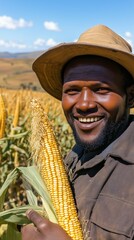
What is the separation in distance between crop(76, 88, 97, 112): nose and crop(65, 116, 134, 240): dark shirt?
228 millimetres

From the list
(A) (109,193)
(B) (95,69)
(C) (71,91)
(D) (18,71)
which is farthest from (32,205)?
(D) (18,71)

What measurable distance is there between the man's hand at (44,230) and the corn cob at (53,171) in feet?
0.28

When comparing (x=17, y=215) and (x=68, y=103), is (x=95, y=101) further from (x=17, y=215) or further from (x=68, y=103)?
(x=17, y=215)

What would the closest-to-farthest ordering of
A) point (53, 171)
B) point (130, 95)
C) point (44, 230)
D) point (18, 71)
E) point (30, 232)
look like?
1. point (44, 230)
2. point (30, 232)
3. point (53, 171)
4. point (130, 95)
5. point (18, 71)

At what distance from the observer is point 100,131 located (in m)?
2.32

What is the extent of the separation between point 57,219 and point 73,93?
642mm

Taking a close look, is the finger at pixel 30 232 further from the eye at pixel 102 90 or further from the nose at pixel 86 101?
→ the eye at pixel 102 90

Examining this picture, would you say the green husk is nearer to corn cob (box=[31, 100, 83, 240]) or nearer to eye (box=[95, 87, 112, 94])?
corn cob (box=[31, 100, 83, 240])

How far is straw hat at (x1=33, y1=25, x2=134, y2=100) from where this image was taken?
88.9 inches

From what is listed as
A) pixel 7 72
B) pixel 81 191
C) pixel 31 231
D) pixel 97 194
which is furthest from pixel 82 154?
pixel 7 72

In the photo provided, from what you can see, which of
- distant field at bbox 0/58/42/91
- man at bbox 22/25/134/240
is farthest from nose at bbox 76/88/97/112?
distant field at bbox 0/58/42/91

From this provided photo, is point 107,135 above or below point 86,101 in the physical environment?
below

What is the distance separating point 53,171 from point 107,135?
1.13 ft

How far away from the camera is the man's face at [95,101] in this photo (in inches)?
89.6
